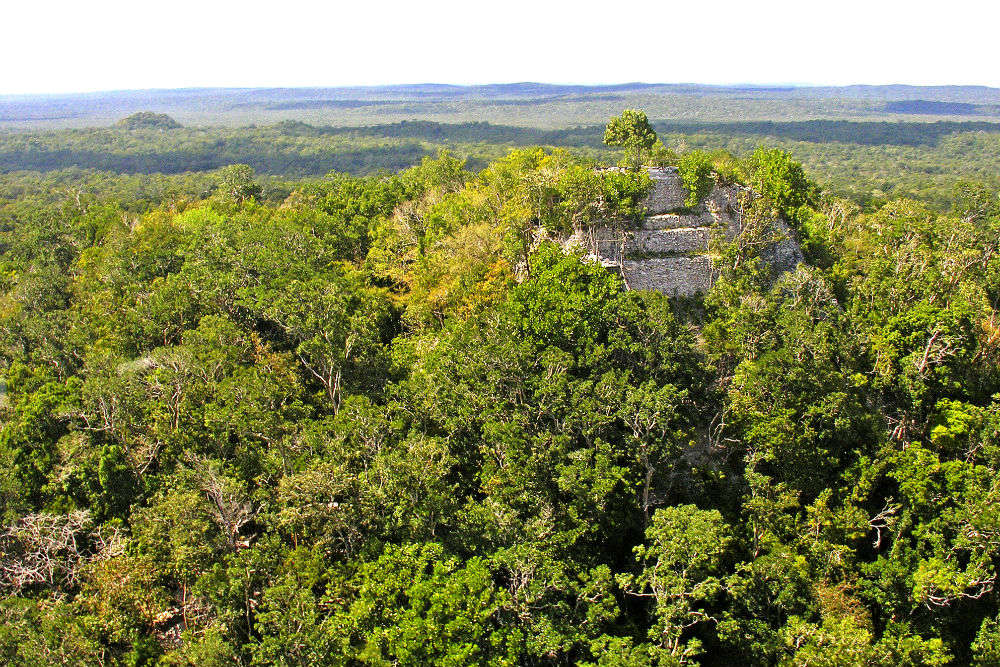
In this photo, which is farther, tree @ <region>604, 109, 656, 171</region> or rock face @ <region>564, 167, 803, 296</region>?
tree @ <region>604, 109, 656, 171</region>

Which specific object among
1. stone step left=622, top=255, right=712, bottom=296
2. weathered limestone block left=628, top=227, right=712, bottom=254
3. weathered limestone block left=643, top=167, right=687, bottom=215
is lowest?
stone step left=622, top=255, right=712, bottom=296

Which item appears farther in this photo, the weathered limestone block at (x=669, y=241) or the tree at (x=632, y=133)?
the tree at (x=632, y=133)

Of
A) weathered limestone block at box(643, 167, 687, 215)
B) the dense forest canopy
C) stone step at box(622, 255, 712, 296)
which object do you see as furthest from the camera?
weathered limestone block at box(643, 167, 687, 215)

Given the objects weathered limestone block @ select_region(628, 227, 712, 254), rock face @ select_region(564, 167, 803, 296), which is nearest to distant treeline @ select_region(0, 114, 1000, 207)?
rock face @ select_region(564, 167, 803, 296)

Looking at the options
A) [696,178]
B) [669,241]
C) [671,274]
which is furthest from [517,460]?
[696,178]

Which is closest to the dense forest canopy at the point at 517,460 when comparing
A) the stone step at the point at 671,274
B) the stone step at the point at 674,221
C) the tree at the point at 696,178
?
the tree at the point at 696,178

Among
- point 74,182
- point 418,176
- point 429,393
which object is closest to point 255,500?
point 429,393

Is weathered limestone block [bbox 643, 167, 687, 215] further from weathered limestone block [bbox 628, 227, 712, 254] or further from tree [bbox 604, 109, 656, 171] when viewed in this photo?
tree [bbox 604, 109, 656, 171]

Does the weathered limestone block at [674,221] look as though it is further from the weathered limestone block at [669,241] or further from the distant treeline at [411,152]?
the distant treeline at [411,152]
